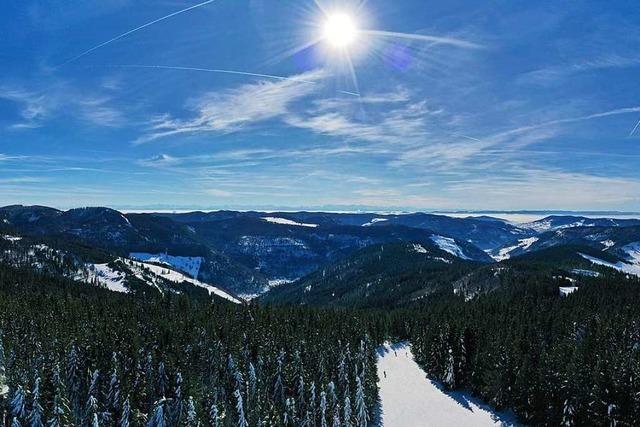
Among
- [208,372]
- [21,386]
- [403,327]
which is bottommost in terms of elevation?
[403,327]

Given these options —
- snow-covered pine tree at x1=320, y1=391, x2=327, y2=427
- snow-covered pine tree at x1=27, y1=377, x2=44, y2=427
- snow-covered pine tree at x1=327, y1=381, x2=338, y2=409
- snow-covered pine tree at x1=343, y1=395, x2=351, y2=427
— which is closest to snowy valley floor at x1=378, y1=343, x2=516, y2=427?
snow-covered pine tree at x1=327, y1=381, x2=338, y2=409

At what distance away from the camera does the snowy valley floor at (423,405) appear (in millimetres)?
87062

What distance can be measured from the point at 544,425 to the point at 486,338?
35082mm

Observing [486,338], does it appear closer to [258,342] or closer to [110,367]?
[258,342]

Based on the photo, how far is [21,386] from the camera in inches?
2379

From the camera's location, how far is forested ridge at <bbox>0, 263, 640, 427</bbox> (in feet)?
224

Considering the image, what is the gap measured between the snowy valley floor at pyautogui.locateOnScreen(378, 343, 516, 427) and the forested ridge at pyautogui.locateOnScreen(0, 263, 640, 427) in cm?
336

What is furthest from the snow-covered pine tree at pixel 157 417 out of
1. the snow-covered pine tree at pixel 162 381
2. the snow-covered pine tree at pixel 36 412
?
the snow-covered pine tree at pixel 162 381

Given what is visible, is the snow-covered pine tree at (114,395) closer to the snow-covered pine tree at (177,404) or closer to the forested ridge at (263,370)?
the forested ridge at (263,370)

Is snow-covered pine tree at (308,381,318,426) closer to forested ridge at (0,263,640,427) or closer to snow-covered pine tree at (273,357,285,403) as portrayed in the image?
forested ridge at (0,263,640,427)

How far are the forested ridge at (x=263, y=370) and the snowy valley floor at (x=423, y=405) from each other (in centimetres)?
336

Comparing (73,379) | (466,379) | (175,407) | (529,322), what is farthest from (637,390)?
(73,379)

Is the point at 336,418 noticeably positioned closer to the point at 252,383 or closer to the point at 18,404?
the point at 252,383

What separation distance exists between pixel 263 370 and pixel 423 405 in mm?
37009
